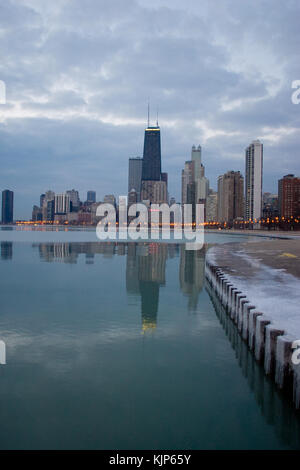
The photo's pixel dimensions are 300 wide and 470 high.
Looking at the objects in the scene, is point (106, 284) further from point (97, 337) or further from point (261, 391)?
point (261, 391)

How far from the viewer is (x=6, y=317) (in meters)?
20.9

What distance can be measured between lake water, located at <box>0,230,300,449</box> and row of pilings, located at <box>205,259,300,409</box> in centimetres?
53

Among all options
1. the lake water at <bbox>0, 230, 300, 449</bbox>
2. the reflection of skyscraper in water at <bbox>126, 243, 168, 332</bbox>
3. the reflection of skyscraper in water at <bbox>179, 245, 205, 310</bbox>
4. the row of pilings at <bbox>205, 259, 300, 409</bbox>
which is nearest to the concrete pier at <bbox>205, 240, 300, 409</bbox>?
the row of pilings at <bbox>205, 259, 300, 409</bbox>

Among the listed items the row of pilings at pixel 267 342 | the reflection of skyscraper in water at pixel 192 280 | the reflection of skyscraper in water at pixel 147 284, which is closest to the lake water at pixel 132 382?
the reflection of skyscraper in water at pixel 147 284

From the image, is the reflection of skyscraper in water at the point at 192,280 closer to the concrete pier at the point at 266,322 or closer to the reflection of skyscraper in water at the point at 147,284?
the reflection of skyscraper in water at the point at 147,284

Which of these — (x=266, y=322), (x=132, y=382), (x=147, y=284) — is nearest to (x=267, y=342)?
(x=266, y=322)

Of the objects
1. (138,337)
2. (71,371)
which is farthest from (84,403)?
(138,337)

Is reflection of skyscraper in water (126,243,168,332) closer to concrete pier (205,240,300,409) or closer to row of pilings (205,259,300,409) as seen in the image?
concrete pier (205,240,300,409)

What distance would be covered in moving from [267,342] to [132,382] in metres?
4.77

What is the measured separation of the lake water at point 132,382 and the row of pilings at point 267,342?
1.75ft

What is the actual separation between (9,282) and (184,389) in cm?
2533

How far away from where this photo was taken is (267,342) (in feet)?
38.3

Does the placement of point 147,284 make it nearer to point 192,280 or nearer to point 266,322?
point 192,280

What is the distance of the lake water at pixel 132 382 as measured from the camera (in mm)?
9758
